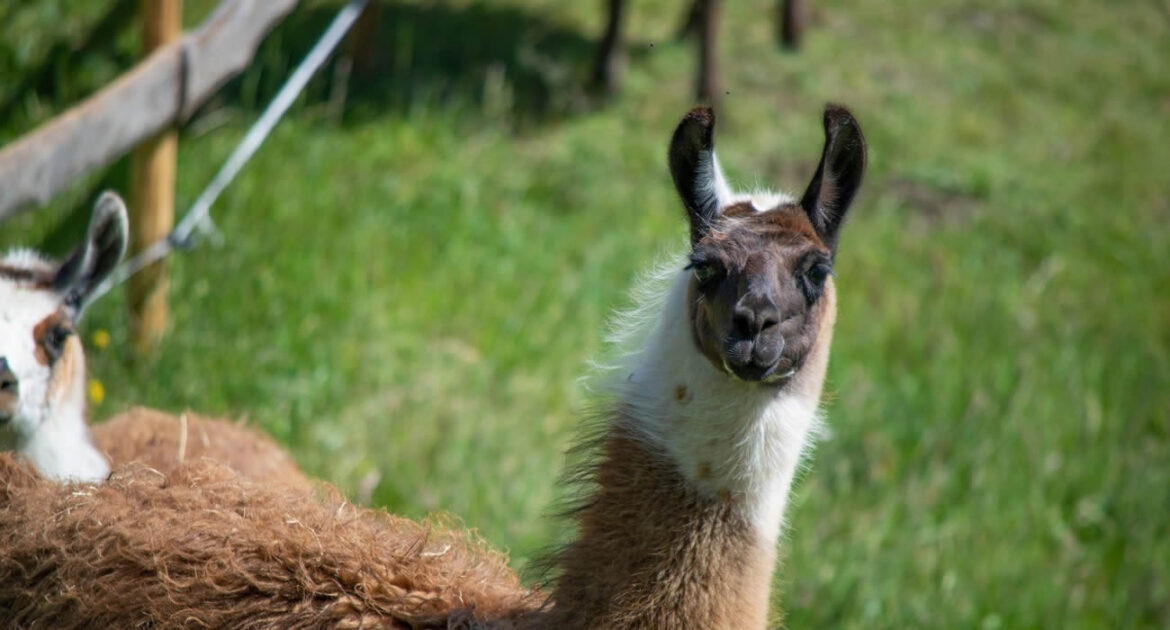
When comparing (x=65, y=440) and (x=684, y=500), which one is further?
(x=65, y=440)

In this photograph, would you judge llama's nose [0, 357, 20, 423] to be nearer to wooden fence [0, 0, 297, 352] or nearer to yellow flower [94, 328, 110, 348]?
wooden fence [0, 0, 297, 352]

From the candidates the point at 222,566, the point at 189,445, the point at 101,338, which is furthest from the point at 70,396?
the point at 101,338

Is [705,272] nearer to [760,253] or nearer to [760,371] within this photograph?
[760,253]

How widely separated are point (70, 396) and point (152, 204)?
1910 mm

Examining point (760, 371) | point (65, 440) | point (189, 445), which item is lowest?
point (189, 445)

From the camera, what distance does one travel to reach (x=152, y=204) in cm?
548

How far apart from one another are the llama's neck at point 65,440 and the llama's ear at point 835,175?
2174mm

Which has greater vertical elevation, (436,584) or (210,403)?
(436,584)

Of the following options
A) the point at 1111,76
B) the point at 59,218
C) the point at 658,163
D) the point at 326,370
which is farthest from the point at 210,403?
the point at 1111,76

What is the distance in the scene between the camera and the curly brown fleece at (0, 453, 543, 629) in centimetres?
273

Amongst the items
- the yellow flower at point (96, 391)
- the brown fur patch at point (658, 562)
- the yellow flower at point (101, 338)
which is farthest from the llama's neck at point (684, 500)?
the yellow flower at point (101, 338)

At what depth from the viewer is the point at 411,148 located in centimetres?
803

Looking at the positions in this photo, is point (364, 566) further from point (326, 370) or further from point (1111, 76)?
point (1111, 76)

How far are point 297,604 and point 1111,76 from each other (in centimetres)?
1119
